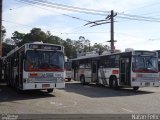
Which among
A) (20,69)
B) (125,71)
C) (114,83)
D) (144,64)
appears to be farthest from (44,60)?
(114,83)

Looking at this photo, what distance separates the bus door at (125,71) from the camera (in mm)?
23438

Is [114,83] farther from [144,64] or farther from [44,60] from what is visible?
[44,60]

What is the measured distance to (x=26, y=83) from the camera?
1816 centimetres

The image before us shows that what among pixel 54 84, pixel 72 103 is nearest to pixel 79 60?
pixel 54 84

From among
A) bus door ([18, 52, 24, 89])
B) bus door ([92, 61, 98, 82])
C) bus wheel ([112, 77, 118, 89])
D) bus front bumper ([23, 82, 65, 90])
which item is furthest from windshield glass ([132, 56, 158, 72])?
bus door ([18, 52, 24, 89])

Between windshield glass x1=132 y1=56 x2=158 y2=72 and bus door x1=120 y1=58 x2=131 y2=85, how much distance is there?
2.18 feet

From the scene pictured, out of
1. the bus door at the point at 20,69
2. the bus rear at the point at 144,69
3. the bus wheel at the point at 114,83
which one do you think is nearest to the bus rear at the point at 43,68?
the bus door at the point at 20,69

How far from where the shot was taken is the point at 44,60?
18781mm

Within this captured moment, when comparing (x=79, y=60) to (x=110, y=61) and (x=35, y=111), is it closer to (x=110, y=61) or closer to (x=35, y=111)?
(x=110, y=61)

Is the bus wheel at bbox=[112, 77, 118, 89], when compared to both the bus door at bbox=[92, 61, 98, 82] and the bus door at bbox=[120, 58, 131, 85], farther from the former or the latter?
the bus door at bbox=[92, 61, 98, 82]

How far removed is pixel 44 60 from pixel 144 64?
302 inches

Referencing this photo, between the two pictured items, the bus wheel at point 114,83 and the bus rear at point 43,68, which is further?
the bus wheel at point 114,83

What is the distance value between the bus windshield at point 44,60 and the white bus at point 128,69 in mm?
5947

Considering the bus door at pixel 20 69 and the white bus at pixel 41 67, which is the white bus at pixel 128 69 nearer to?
the white bus at pixel 41 67
